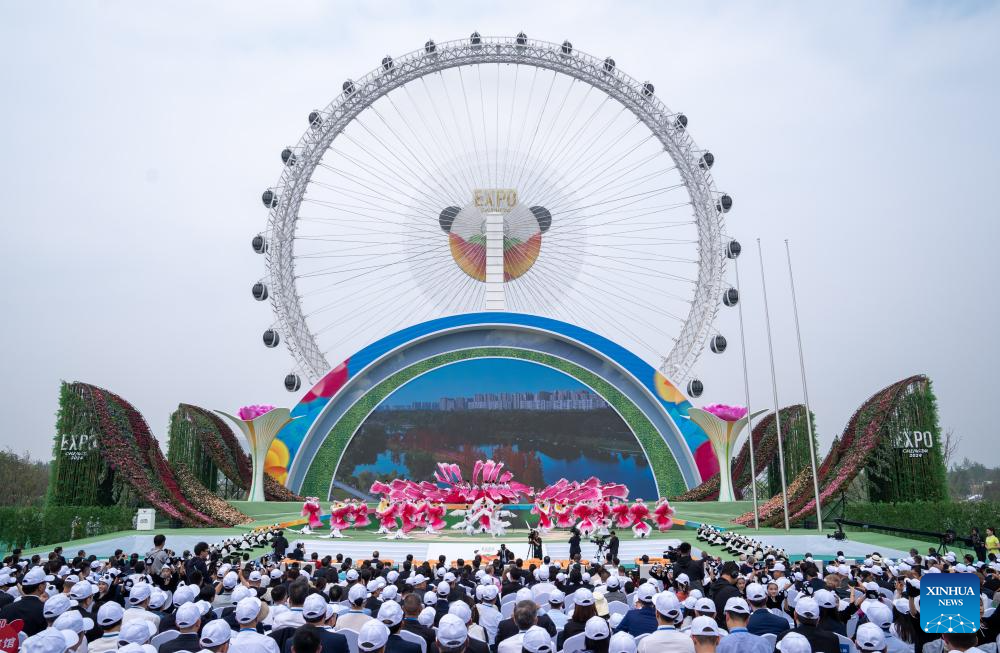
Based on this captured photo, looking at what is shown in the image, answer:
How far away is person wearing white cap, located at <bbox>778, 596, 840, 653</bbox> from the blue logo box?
69.3 inches

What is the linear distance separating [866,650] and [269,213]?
38366 millimetres

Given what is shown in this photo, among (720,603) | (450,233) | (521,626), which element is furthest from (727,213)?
(521,626)

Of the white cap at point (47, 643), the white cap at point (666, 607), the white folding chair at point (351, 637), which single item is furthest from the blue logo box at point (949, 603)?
the white cap at point (47, 643)

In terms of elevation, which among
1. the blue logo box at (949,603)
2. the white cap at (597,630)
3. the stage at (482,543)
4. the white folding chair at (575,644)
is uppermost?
the blue logo box at (949,603)

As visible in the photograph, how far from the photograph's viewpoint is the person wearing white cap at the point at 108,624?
7.53 metres

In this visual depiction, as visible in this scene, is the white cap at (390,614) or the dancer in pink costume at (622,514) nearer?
the white cap at (390,614)

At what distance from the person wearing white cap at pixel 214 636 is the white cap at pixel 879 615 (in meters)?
6.25

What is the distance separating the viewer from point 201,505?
31.0 metres

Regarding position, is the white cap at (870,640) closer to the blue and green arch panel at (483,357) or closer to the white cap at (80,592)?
the white cap at (80,592)

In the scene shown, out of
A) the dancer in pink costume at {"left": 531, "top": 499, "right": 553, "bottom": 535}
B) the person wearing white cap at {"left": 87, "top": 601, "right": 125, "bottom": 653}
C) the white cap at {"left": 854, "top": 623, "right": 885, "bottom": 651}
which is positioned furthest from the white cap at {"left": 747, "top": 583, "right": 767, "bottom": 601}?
the dancer in pink costume at {"left": 531, "top": 499, "right": 553, "bottom": 535}

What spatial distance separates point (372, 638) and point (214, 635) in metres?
1.29

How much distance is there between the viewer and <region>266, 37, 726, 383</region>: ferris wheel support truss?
41156 millimetres

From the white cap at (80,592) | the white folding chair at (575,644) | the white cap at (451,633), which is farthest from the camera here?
the white cap at (80,592)

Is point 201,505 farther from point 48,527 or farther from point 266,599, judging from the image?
point 266,599
